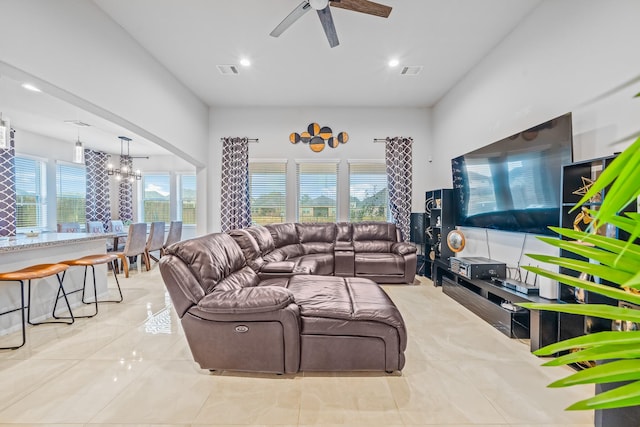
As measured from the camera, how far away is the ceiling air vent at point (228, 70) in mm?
4148

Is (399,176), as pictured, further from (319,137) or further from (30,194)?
(30,194)

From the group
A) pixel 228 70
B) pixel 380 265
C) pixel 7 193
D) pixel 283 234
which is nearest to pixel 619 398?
pixel 380 265

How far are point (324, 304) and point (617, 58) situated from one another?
297cm

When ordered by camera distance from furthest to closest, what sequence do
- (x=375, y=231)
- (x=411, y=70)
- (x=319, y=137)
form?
(x=319, y=137) → (x=375, y=231) → (x=411, y=70)

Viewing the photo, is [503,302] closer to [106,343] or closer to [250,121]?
[106,343]

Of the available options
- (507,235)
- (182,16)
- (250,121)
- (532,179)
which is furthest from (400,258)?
(182,16)

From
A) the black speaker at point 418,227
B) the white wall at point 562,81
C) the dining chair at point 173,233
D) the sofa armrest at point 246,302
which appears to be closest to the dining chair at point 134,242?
the dining chair at point 173,233

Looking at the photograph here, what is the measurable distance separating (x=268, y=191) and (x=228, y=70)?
7.78 feet

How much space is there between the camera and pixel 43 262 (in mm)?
3129

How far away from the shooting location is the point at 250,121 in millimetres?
5785

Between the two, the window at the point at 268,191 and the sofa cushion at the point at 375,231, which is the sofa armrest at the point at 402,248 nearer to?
the sofa cushion at the point at 375,231

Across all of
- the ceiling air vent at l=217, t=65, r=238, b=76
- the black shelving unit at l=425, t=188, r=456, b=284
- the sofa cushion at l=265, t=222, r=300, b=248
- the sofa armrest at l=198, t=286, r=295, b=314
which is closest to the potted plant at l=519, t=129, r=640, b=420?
the sofa armrest at l=198, t=286, r=295, b=314

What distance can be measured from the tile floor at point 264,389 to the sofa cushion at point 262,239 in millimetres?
1482

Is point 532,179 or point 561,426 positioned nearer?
point 561,426
